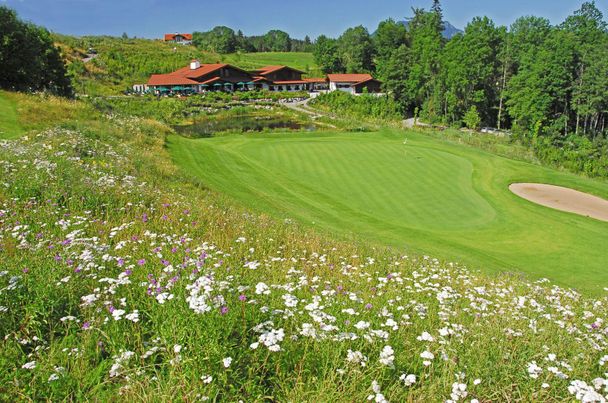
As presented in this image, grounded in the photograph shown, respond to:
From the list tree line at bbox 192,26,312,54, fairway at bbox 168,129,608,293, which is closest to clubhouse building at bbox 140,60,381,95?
tree line at bbox 192,26,312,54

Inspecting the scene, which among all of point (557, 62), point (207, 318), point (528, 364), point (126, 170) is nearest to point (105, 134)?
point (126, 170)

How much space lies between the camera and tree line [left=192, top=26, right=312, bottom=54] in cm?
13588

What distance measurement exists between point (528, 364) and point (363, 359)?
1.38 meters

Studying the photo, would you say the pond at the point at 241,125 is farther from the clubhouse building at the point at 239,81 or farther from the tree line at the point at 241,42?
the tree line at the point at 241,42

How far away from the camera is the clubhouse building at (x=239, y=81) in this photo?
81.1 meters

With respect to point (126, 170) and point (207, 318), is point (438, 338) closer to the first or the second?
point (207, 318)

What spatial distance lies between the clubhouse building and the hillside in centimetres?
597

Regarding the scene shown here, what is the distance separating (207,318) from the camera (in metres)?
3.20

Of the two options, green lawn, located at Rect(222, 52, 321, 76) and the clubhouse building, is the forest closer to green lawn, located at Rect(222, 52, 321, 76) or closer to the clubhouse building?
the clubhouse building

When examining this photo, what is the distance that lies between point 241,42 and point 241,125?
11090 cm

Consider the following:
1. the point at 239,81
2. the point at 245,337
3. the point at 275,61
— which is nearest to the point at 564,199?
the point at 245,337

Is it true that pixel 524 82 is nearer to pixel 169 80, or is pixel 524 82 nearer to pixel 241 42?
pixel 169 80

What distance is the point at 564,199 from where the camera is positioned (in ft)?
62.7

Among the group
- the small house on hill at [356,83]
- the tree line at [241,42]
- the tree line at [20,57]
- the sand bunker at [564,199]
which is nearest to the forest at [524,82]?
the small house on hill at [356,83]
